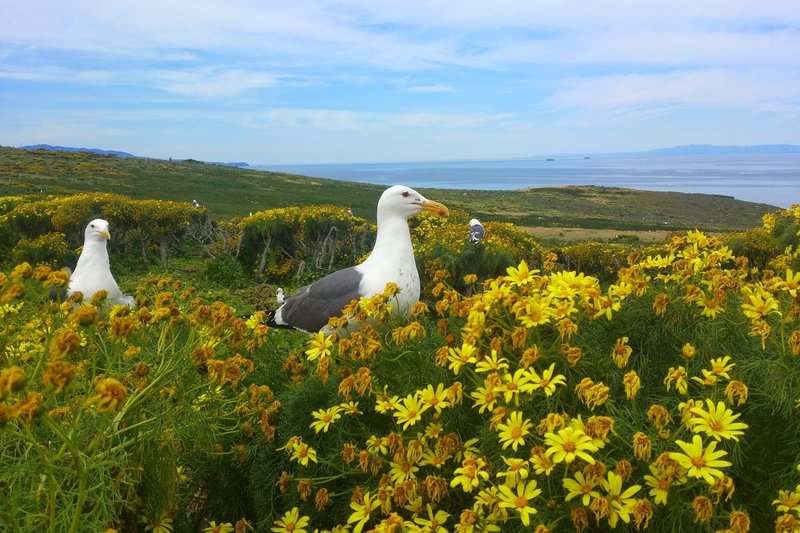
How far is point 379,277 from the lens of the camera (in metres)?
5.68

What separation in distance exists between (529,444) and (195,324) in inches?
58.0

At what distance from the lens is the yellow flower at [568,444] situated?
1846 mm

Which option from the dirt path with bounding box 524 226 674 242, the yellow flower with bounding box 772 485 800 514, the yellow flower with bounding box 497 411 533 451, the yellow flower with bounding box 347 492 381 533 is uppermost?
the yellow flower with bounding box 497 411 533 451

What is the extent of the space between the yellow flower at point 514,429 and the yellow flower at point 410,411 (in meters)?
0.33

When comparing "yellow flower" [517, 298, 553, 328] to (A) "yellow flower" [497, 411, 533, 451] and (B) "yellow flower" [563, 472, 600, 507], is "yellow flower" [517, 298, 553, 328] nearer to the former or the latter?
(A) "yellow flower" [497, 411, 533, 451]

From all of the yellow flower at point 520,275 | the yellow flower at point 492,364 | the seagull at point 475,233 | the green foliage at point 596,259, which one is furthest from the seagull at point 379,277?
the green foliage at point 596,259

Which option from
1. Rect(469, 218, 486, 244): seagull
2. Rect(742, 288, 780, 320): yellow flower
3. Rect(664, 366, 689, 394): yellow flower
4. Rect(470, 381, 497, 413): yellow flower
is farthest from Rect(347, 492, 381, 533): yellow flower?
Rect(469, 218, 486, 244): seagull

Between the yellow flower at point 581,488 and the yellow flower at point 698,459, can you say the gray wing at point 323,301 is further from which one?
the yellow flower at point 698,459

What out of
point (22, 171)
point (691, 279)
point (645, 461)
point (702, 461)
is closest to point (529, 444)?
point (645, 461)

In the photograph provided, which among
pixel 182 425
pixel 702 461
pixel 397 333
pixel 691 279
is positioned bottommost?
pixel 182 425

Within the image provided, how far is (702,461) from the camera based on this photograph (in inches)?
71.1

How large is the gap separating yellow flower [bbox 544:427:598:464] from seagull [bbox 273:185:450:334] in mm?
3484

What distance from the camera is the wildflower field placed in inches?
75.2

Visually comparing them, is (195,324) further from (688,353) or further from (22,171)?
(22,171)
